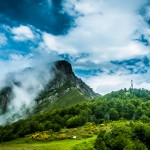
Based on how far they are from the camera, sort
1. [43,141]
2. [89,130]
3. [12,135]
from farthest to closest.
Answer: [12,135] → [89,130] → [43,141]

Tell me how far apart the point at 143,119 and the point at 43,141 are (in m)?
71.8

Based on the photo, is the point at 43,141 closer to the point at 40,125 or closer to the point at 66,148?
the point at 66,148

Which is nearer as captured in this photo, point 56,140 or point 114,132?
point 114,132

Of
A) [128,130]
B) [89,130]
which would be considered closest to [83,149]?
[128,130]

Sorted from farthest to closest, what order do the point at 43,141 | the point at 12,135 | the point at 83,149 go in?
A: the point at 12,135 < the point at 43,141 < the point at 83,149

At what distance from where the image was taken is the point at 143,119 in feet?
636

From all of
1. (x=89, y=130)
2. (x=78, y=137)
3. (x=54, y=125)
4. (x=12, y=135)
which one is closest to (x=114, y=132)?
(x=78, y=137)

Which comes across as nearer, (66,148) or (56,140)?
(66,148)

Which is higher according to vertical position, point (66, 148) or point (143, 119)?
point (143, 119)

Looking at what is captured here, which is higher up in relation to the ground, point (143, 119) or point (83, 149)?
point (143, 119)

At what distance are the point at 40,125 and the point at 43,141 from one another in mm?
46796

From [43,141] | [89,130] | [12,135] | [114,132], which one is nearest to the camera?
[114,132]

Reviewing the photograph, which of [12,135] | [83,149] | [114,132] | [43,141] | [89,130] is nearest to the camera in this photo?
[83,149]

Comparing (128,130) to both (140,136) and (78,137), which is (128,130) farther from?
(78,137)
